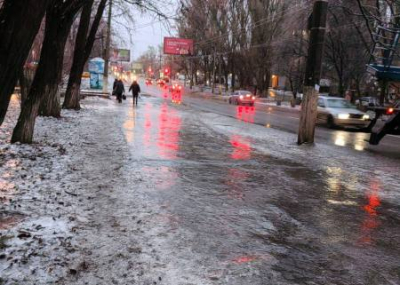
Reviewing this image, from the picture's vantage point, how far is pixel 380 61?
47.8 ft

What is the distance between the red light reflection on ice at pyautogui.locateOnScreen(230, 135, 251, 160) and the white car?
314 inches

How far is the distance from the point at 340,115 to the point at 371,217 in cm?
1558

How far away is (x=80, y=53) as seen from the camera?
20.4 metres

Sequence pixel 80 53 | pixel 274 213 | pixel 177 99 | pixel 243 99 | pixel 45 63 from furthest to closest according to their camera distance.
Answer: pixel 177 99 → pixel 243 99 → pixel 80 53 → pixel 45 63 → pixel 274 213

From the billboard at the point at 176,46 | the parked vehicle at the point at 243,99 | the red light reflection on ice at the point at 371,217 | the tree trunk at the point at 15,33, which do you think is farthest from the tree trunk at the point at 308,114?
the billboard at the point at 176,46

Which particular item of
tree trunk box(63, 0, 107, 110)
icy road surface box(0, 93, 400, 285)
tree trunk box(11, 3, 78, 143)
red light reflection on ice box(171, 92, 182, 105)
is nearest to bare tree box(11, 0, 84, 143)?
tree trunk box(11, 3, 78, 143)

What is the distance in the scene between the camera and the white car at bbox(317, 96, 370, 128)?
21469mm

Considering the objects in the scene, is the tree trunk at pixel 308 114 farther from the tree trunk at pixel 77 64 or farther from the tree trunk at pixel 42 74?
the tree trunk at pixel 77 64

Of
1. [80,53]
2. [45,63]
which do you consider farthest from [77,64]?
[45,63]

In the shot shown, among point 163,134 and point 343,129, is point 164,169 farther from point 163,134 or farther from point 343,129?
point 343,129

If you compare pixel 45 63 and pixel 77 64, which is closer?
pixel 45 63

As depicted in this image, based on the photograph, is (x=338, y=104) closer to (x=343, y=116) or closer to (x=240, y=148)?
(x=343, y=116)

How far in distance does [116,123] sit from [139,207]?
11.3 meters

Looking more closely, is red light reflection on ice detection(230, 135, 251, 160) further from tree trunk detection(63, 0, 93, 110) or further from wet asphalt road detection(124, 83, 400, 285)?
tree trunk detection(63, 0, 93, 110)
